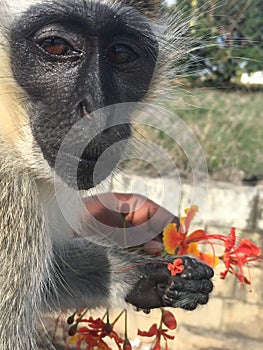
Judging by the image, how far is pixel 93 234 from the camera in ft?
10.9

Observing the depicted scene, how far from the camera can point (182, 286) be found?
8.61ft

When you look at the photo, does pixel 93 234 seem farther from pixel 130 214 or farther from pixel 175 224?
pixel 175 224

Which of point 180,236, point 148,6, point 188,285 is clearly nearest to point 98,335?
point 188,285

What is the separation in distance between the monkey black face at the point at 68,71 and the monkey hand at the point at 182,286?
0.55 metres

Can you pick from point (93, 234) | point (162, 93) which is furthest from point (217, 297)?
point (162, 93)

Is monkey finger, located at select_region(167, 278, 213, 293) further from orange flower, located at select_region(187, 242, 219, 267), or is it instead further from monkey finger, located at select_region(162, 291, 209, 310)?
orange flower, located at select_region(187, 242, 219, 267)

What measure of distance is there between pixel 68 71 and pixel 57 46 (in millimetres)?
100

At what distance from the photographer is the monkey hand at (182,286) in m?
2.62

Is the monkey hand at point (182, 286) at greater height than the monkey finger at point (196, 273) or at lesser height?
lesser

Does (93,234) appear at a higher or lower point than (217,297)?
higher

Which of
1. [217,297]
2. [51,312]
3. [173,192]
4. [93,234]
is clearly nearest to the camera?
[51,312]

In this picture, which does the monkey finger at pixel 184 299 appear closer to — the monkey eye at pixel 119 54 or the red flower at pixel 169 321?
the red flower at pixel 169 321

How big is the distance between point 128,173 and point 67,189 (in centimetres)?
287

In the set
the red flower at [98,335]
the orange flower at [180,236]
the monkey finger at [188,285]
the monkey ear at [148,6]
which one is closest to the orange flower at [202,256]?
the orange flower at [180,236]
